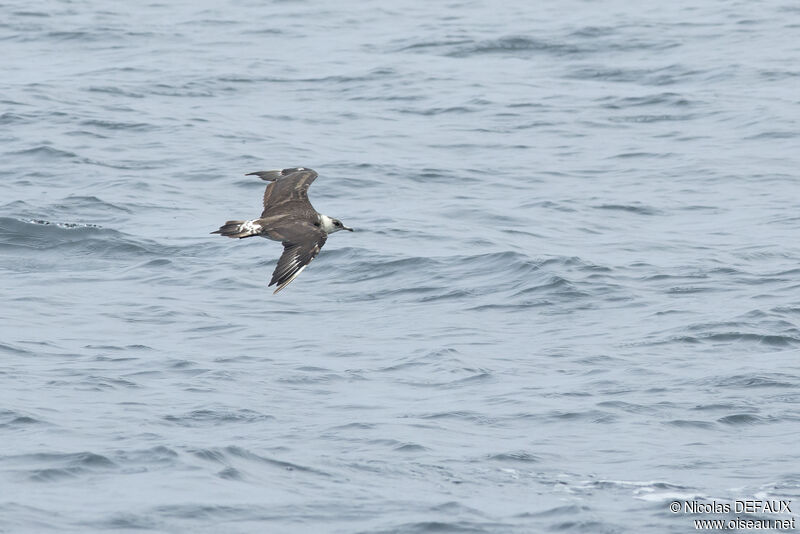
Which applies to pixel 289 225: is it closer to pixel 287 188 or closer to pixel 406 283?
pixel 287 188

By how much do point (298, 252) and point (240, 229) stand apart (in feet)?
1.89

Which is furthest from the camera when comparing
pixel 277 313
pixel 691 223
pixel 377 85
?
pixel 377 85

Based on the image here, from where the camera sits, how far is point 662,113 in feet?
89.7

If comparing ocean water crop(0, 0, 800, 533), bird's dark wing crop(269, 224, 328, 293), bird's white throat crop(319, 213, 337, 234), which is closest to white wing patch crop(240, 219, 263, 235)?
bird's dark wing crop(269, 224, 328, 293)

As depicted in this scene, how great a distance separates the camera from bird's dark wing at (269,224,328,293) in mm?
14219

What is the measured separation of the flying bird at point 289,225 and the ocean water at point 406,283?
1.62m

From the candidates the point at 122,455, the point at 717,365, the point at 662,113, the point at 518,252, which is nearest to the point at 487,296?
the point at 518,252

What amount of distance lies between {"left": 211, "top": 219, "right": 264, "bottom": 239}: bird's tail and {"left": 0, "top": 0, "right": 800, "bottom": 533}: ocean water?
1.80 metres

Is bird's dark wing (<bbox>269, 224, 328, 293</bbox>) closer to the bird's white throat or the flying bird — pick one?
the flying bird

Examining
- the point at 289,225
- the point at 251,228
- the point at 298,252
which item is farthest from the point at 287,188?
the point at 298,252

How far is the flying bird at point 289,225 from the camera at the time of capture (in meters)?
14.4

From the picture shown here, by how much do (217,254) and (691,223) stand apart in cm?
653

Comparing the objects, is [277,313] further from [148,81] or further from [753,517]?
[148,81]

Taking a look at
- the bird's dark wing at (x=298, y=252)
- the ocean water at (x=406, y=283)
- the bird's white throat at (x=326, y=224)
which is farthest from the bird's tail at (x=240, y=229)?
the ocean water at (x=406, y=283)
